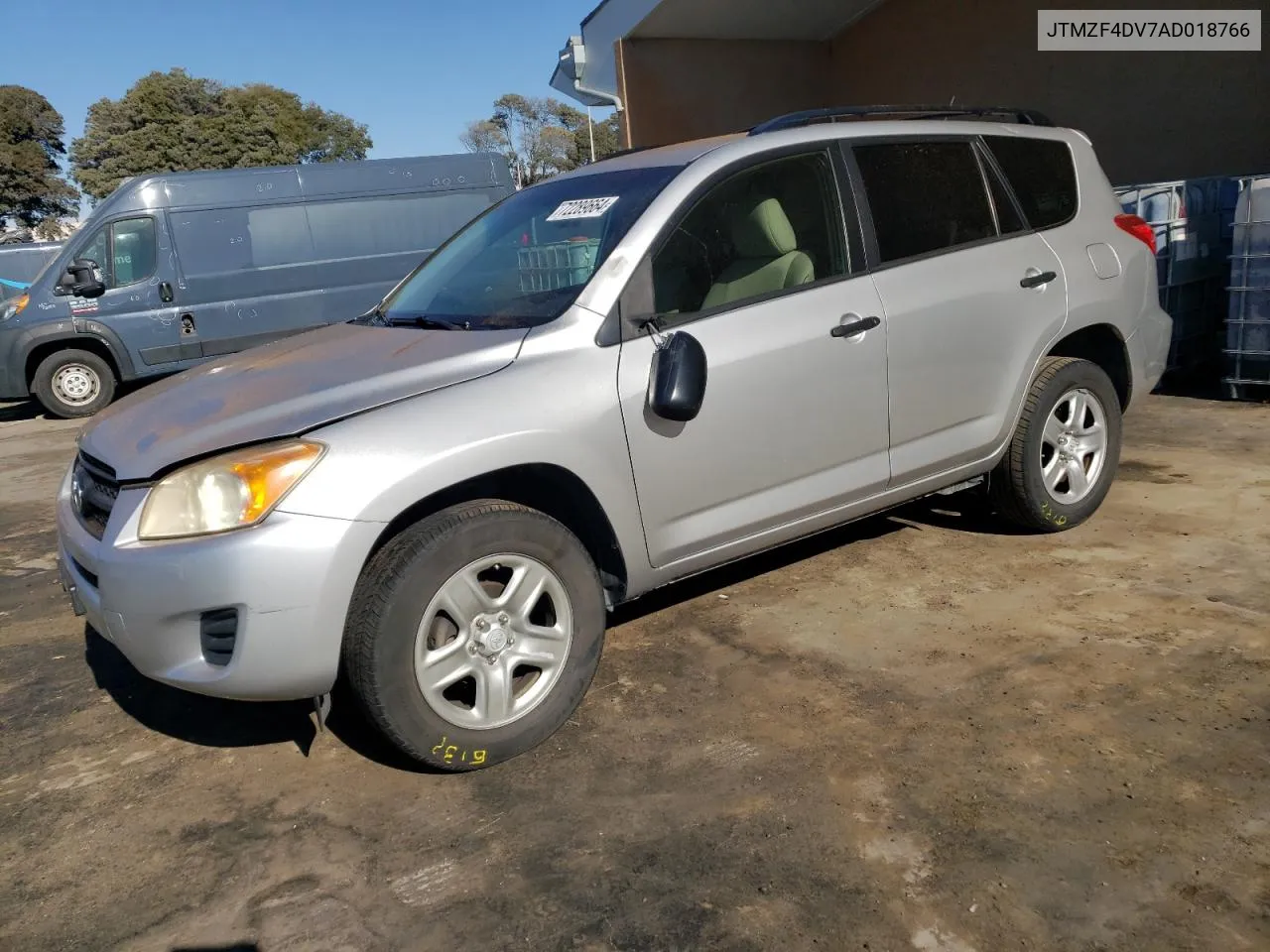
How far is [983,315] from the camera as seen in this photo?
400 cm

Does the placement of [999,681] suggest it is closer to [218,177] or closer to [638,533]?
[638,533]

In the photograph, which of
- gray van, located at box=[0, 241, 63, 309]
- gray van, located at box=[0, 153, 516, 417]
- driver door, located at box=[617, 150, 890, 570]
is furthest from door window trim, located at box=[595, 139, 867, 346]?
gray van, located at box=[0, 241, 63, 309]

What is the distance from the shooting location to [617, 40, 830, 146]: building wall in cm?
1288

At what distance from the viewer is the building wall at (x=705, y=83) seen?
12883mm

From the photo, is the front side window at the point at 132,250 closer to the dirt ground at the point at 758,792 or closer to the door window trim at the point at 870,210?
the dirt ground at the point at 758,792

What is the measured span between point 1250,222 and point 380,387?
20.4 feet

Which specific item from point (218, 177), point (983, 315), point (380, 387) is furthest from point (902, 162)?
point (218, 177)

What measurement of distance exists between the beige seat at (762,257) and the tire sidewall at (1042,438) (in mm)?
1315

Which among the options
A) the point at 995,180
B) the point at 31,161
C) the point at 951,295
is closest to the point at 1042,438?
the point at 951,295

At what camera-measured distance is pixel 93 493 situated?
10.1 ft

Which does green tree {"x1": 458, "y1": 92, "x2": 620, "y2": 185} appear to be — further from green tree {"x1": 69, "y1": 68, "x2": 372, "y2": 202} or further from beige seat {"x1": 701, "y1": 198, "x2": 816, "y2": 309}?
beige seat {"x1": 701, "y1": 198, "x2": 816, "y2": 309}

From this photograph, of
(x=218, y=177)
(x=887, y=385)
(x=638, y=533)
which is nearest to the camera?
(x=638, y=533)

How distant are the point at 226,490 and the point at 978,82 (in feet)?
39.3

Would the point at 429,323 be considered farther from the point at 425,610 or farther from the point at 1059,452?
the point at 1059,452
